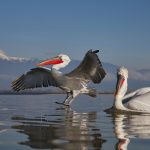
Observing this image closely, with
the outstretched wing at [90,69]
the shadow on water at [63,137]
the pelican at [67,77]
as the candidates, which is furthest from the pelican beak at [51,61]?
the shadow on water at [63,137]

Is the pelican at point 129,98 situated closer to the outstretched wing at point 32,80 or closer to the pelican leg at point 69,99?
the pelican leg at point 69,99

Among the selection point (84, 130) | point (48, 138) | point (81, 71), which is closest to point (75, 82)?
point (81, 71)

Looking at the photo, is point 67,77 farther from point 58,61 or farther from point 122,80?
point 122,80

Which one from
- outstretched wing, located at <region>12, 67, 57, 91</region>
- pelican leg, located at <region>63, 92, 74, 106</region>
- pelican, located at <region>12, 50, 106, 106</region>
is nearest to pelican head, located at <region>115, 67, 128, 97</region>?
pelican, located at <region>12, 50, 106, 106</region>

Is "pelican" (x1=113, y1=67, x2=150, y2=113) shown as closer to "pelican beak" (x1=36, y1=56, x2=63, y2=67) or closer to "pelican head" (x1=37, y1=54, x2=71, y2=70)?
"pelican head" (x1=37, y1=54, x2=71, y2=70)

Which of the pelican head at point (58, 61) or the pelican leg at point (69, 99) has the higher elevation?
the pelican head at point (58, 61)

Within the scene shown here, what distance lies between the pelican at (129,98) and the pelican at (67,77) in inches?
54.9

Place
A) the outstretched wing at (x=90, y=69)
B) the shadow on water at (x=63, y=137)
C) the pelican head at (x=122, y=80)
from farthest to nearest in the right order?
the outstretched wing at (x=90, y=69), the pelican head at (x=122, y=80), the shadow on water at (x=63, y=137)

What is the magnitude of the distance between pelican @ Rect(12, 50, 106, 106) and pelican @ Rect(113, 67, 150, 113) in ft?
4.57

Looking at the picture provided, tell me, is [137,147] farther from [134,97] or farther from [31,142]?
[134,97]

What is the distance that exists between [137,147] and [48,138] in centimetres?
131

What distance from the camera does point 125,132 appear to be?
776cm

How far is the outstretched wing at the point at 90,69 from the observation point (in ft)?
52.0

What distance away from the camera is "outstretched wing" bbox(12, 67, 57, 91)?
59.6ft
